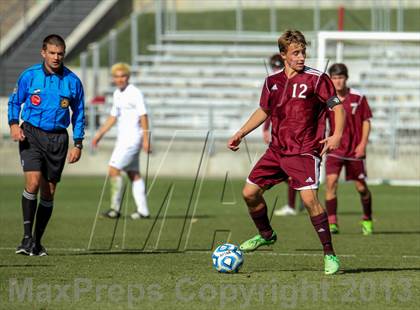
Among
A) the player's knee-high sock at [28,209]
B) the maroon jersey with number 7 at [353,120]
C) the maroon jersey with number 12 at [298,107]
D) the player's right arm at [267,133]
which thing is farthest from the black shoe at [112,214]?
the maroon jersey with number 12 at [298,107]

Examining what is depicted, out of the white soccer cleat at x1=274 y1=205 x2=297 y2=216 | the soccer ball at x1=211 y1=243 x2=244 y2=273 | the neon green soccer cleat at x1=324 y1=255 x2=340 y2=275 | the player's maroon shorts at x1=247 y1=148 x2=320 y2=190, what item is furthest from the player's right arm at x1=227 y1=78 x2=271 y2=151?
the white soccer cleat at x1=274 y1=205 x2=297 y2=216

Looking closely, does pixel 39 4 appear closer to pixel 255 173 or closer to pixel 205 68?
pixel 205 68

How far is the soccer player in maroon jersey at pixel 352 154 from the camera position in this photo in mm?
14289

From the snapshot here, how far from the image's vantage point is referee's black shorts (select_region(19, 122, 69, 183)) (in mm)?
10867

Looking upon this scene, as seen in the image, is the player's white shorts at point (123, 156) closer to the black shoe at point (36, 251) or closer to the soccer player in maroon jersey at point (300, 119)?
the black shoe at point (36, 251)

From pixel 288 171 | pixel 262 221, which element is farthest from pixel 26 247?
pixel 288 171

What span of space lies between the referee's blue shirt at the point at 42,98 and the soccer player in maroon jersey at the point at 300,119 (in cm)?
198

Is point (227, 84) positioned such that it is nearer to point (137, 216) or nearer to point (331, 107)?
point (137, 216)

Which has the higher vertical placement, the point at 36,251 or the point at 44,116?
the point at 44,116

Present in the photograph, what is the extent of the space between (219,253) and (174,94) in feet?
66.8

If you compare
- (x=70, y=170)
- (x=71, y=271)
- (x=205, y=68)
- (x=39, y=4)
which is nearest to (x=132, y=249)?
(x=71, y=271)

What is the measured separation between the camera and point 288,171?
→ 32.2 ft

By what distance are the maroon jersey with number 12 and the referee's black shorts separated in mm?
2281

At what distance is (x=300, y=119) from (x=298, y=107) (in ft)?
0.35
